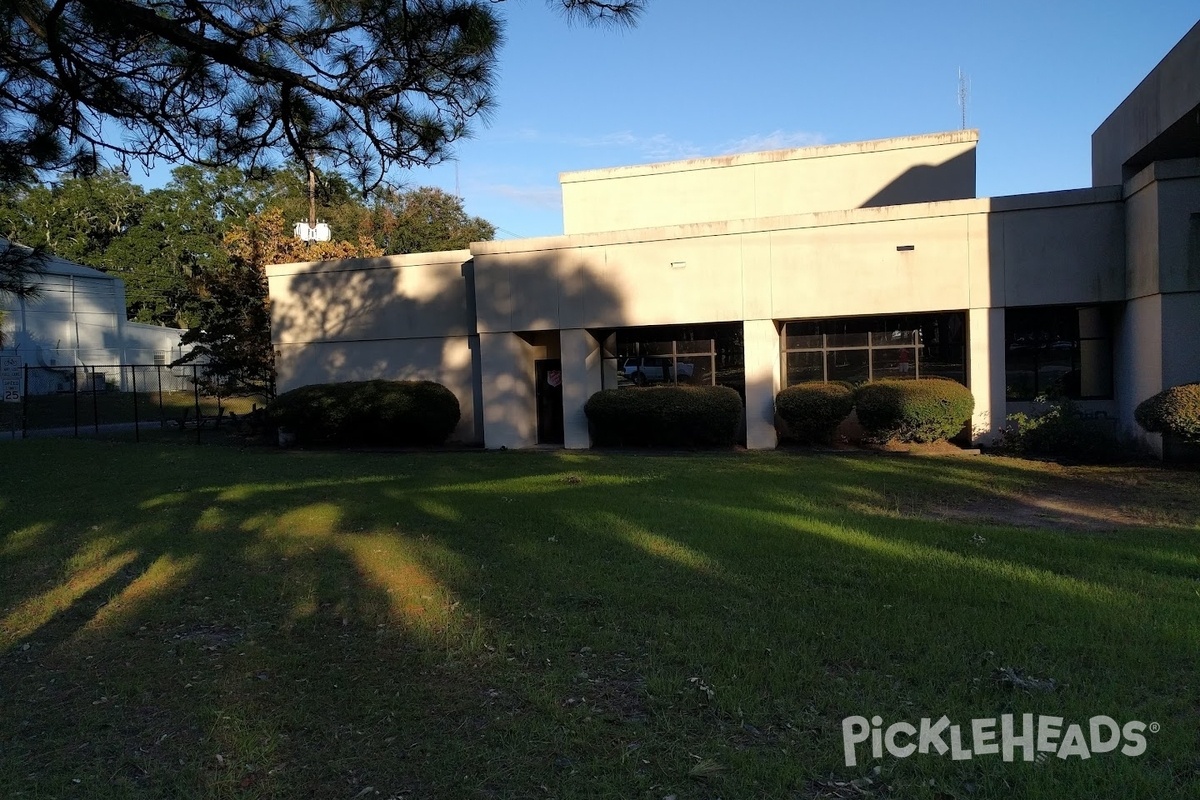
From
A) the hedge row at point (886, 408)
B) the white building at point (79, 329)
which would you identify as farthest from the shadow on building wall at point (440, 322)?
the white building at point (79, 329)

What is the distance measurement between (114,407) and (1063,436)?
30981mm

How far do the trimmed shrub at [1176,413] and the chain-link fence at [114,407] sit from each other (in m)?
19.5

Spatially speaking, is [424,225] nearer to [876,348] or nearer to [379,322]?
[379,322]

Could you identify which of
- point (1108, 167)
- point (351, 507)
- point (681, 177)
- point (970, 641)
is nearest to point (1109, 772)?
point (970, 641)

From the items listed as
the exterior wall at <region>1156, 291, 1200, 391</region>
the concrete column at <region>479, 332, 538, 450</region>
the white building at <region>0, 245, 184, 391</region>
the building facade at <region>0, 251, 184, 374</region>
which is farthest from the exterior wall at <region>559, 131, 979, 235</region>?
the building facade at <region>0, 251, 184, 374</region>

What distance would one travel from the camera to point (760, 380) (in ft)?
56.1

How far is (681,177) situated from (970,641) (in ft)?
57.9

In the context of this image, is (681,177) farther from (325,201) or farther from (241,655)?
(241,655)

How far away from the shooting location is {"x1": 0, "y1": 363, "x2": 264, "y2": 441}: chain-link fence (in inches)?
896

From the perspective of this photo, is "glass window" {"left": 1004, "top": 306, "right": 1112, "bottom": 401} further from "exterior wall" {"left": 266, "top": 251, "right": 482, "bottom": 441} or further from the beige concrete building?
"exterior wall" {"left": 266, "top": 251, "right": 482, "bottom": 441}

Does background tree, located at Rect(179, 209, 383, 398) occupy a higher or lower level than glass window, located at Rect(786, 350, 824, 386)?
higher

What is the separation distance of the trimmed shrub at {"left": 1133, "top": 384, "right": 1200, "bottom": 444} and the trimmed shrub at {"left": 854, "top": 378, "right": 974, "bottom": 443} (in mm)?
3128

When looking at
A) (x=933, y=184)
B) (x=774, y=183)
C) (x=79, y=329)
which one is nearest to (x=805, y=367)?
(x=774, y=183)

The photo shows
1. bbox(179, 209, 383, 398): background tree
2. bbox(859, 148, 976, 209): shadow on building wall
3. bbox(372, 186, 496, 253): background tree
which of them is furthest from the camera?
bbox(372, 186, 496, 253): background tree
